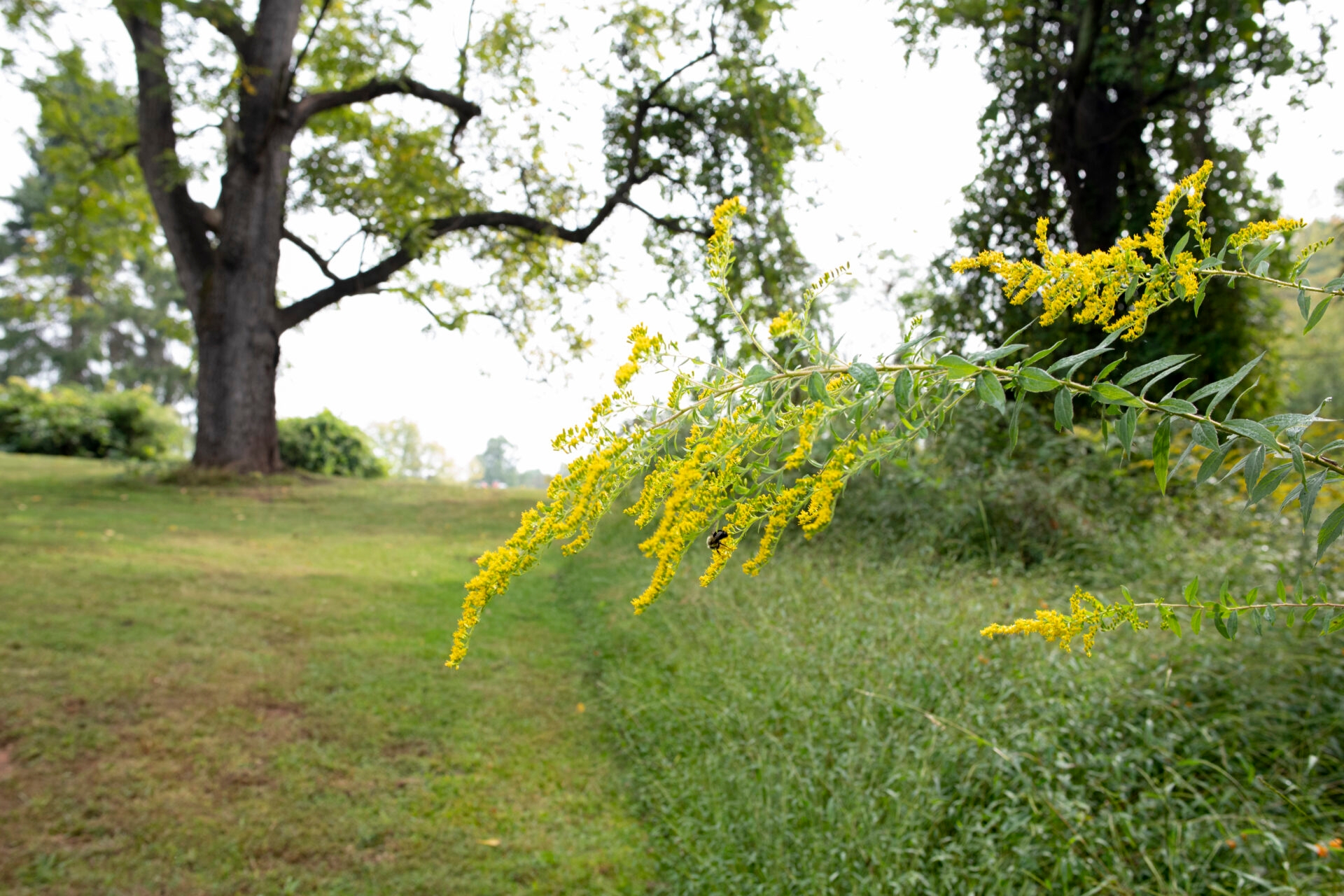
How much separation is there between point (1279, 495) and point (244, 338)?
37.4 ft

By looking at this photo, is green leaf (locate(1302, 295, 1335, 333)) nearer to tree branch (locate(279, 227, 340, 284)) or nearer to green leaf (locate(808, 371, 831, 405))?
green leaf (locate(808, 371, 831, 405))

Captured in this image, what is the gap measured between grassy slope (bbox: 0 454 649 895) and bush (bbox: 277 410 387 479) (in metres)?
6.94

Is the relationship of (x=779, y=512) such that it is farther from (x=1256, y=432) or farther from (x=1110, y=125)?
(x=1110, y=125)

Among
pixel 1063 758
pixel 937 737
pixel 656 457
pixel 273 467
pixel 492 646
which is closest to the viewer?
pixel 656 457

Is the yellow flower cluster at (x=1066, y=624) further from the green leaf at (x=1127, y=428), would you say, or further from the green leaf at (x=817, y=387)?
the green leaf at (x=817, y=387)

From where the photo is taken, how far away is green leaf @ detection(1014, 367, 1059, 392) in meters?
0.92

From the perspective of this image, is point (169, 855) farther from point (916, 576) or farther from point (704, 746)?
point (916, 576)

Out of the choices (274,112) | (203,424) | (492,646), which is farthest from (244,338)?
(492,646)

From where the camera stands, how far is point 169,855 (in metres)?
2.99

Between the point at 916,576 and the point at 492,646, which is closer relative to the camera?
the point at 916,576

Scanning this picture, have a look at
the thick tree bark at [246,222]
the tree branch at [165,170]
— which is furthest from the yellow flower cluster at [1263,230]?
the tree branch at [165,170]

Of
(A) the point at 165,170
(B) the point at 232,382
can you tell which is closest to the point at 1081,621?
(B) the point at 232,382

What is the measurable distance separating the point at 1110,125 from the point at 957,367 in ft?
25.6

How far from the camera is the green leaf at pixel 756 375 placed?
3.28 ft
